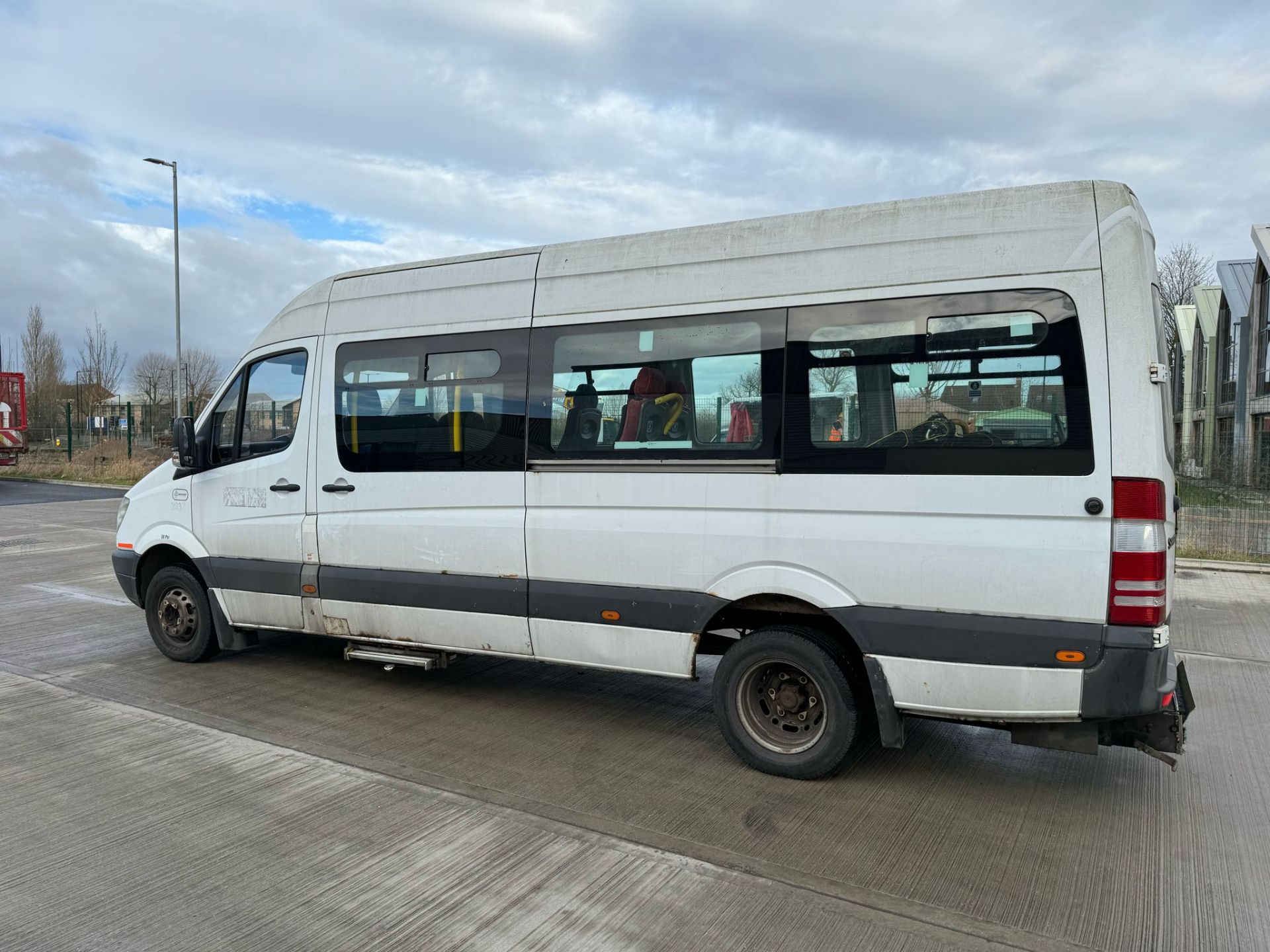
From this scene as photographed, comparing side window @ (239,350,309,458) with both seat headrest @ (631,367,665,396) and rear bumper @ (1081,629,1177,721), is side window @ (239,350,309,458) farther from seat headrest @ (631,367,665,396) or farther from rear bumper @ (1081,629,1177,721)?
rear bumper @ (1081,629,1177,721)

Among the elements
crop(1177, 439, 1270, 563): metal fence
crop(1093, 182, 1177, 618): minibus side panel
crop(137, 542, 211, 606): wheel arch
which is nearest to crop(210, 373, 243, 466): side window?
crop(137, 542, 211, 606): wheel arch

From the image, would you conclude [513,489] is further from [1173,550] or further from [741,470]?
[1173,550]

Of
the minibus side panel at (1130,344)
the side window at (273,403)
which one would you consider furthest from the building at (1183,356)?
the side window at (273,403)

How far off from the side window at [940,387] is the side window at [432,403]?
172 centimetres

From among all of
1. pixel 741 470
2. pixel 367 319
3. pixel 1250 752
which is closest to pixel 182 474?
pixel 367 319

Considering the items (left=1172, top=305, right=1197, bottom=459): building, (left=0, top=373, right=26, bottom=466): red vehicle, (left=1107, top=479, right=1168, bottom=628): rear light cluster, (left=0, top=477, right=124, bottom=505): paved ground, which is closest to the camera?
(left=1107, top=479, right=1168, bottom=628): rear light cluster

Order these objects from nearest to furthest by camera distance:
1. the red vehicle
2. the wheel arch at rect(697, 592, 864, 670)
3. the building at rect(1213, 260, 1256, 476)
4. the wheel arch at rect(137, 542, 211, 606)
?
the wheel arch at rect(697, 592, 864, 670), the wheel arch at rect(137, 542, 211, 606), the red vehicle, the building at rect(1213, 260, 1256, 476)

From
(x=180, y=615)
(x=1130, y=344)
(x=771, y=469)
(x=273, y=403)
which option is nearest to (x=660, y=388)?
(x=771, y=469)

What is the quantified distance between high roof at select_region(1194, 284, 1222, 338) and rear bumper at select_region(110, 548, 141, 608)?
117 ft

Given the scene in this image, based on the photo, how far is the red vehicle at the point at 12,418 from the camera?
2630cm

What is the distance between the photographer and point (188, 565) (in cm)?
672

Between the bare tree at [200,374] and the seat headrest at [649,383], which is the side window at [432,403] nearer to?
the seat headrest at [649,383]

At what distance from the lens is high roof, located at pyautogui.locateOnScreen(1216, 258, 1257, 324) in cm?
2984

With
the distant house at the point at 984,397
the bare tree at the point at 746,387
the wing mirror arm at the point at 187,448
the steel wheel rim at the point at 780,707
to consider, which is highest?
the bare tree at the point at 746,387
